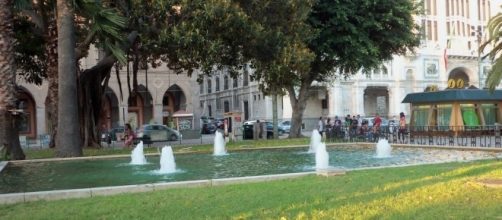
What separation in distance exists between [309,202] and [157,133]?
Result: 31.4 m

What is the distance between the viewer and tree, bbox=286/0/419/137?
2945cm

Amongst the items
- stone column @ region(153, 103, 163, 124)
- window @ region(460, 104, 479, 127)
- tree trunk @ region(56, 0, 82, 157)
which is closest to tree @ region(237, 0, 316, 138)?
tree trunk @ region(56, 0, 82, 157)

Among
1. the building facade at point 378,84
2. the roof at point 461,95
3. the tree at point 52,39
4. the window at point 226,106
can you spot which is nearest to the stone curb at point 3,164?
the tree at point 52,39

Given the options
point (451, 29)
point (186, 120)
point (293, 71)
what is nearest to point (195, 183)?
point (293, 71)

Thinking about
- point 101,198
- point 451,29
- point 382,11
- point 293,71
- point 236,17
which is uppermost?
point 451,29

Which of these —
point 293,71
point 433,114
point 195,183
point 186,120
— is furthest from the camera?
point 186,120

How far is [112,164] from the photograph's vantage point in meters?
16.6

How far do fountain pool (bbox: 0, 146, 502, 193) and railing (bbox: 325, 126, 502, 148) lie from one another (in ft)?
16.6

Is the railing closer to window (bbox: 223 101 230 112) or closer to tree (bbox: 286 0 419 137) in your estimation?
tree (bbox: 286 0 419 137)

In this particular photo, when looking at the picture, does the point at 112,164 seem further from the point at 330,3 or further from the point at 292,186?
the point at 330,3

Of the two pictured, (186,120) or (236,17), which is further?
(186,120)

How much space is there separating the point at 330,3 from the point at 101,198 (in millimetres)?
22650

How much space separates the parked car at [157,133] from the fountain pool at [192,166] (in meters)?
17.7

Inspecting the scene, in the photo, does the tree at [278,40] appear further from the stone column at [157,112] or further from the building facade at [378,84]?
the building facade at [378,84]
